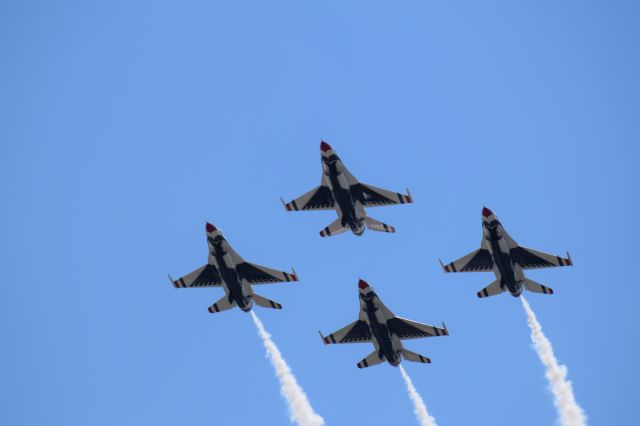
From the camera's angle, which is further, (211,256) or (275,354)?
(275,354)

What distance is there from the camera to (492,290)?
107750mm

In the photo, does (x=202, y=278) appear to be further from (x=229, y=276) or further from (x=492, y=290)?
(x=492, y=290)

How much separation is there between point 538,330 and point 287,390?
→ 83.7ft

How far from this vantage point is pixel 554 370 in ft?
360

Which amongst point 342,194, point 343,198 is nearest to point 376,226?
point 343,198

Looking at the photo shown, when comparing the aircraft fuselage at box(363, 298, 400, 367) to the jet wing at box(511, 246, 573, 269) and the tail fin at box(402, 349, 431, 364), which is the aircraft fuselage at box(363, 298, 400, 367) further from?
the jet wing at box(511, 246, 573, 269)

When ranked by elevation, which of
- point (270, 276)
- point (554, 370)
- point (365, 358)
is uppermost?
point (270, 276)

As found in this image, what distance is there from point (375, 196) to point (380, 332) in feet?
43.1

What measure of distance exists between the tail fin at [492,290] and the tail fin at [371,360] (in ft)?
37.8

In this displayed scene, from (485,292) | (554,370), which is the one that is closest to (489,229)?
(485,292)

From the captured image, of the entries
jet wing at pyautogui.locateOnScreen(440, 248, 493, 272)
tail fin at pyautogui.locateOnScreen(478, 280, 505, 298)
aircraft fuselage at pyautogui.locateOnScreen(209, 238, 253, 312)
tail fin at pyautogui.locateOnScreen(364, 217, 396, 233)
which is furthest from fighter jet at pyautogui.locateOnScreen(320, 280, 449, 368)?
aircraft fuselage at pyautogui.locateOnScreen(209, 238, 253, 312)

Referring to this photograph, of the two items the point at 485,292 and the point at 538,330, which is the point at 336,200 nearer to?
the point at 485,292

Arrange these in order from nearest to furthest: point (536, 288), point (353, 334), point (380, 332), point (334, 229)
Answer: point (380, 332)
point (536, 288)
point (334, 229)
point (353, 334)

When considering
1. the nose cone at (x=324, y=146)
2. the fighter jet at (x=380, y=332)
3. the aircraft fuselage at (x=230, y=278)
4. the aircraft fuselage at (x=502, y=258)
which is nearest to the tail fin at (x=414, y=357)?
the fighter jet at (x=380, y=332)
